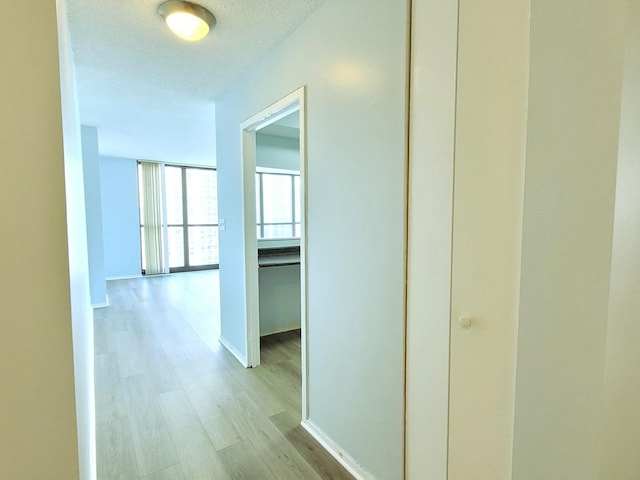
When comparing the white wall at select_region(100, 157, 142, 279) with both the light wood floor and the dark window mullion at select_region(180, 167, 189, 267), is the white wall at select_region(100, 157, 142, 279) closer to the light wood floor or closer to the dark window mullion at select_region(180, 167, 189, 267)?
the dark window mullion at select_region(180, 167, 189, 267)

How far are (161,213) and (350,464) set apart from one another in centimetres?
684

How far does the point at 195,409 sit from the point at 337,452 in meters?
1.07

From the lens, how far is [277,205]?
184 inches

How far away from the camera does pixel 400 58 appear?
1257mm

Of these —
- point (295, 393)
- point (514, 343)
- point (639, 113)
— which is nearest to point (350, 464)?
point (295, 393)

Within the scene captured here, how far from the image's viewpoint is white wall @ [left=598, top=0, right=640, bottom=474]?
0.71 meters

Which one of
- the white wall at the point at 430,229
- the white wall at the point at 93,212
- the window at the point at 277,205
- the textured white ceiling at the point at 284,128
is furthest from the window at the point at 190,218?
the white wall at the point at 430,229

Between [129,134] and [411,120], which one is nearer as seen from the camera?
[411,120]

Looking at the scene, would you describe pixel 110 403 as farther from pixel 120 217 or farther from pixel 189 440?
pixel 120 217

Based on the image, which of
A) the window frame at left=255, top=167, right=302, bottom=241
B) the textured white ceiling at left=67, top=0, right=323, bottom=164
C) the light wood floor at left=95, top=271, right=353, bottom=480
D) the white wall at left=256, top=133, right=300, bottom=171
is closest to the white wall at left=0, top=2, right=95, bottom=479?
the light wood floor at left=95, top=271, right=353, bottom=480

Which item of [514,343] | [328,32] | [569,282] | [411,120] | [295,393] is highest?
[328,32]

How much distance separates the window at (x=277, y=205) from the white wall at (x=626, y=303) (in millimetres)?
3869

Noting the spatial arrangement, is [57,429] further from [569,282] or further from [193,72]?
[193,72]

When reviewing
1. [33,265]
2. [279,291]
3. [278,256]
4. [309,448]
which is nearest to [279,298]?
[279,291]
